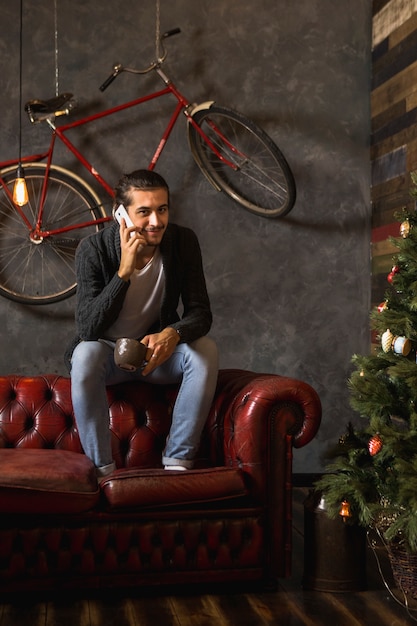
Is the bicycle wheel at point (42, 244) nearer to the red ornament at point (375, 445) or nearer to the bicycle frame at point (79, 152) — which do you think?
the bicycle frame at point (79, 152)

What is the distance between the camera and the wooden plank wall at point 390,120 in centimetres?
426

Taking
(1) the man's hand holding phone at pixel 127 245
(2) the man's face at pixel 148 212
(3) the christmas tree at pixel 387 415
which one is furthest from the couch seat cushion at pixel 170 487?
(2) the man's face at pixel 148 212

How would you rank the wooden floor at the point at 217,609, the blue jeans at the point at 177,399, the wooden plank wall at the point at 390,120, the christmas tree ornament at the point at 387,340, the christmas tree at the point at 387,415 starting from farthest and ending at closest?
→ the wooden plank wall at the point at 390,120, the blue jeans at the point at 177,399, the christmas tree ornament at the point at 387,340, the christmas tree at the point at 387,415, the wooden floor at the point at 217,609

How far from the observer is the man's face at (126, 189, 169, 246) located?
10.1ft

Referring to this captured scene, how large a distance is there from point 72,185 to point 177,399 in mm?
1796

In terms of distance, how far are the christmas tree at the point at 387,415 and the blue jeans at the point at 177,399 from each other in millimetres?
490

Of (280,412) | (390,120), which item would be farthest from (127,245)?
(390,120)

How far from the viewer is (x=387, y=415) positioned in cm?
269

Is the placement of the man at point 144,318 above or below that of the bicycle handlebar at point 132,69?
below

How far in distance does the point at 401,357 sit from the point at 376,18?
8.82 ft

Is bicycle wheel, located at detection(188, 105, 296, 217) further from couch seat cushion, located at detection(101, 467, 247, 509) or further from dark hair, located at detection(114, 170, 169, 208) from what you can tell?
couch seat cushion, located at detection(101, 467, 247, 509)

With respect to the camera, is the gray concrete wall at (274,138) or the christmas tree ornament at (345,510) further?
the gray concrete wall at (274,138)

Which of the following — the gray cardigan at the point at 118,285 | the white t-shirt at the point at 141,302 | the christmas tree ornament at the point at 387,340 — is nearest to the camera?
the christmas tree ornament at the point at 387,340

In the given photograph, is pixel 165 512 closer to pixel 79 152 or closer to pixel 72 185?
pixel 72 185
